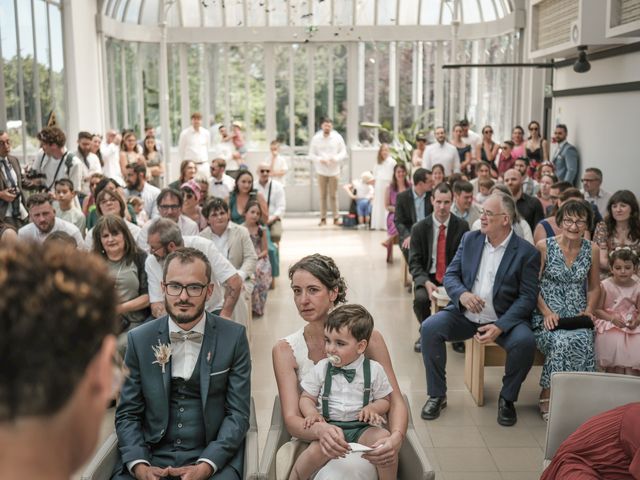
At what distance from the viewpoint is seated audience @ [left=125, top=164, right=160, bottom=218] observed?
8.18m

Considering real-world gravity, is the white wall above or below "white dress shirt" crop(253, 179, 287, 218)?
above

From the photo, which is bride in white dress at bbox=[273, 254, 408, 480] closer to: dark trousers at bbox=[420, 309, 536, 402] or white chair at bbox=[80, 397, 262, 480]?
white chair at bbox=[80, 397, 262, 480]

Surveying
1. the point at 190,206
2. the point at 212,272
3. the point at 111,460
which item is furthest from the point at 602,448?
the point at 190,206

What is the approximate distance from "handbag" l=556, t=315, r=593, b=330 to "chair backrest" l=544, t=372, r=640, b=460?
1.84 meters

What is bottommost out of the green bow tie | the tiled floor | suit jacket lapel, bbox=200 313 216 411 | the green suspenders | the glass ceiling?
the tiled floor

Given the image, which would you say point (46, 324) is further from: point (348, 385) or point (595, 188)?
point (595, 188)

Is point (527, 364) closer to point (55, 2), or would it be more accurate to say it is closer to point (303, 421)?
point (303, 421)

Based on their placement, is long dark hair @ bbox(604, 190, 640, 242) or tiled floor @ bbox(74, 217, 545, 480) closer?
tiled floor @ bbox(74, 217, 545, 480)

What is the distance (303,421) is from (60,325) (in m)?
2.28

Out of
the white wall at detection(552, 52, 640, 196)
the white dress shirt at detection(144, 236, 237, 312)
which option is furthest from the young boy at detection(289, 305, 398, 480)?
the white wall at detection(552, 52, 640, 196)

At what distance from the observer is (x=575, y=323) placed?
5.04m

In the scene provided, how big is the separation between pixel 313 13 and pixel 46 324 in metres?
15.9

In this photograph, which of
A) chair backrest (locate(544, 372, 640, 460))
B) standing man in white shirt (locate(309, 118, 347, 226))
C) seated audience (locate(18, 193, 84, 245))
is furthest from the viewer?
standing man in white shirt (locate(309, 118, 347, 226))

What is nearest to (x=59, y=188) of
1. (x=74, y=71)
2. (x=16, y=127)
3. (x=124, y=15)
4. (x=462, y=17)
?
(x=16, y=127)
